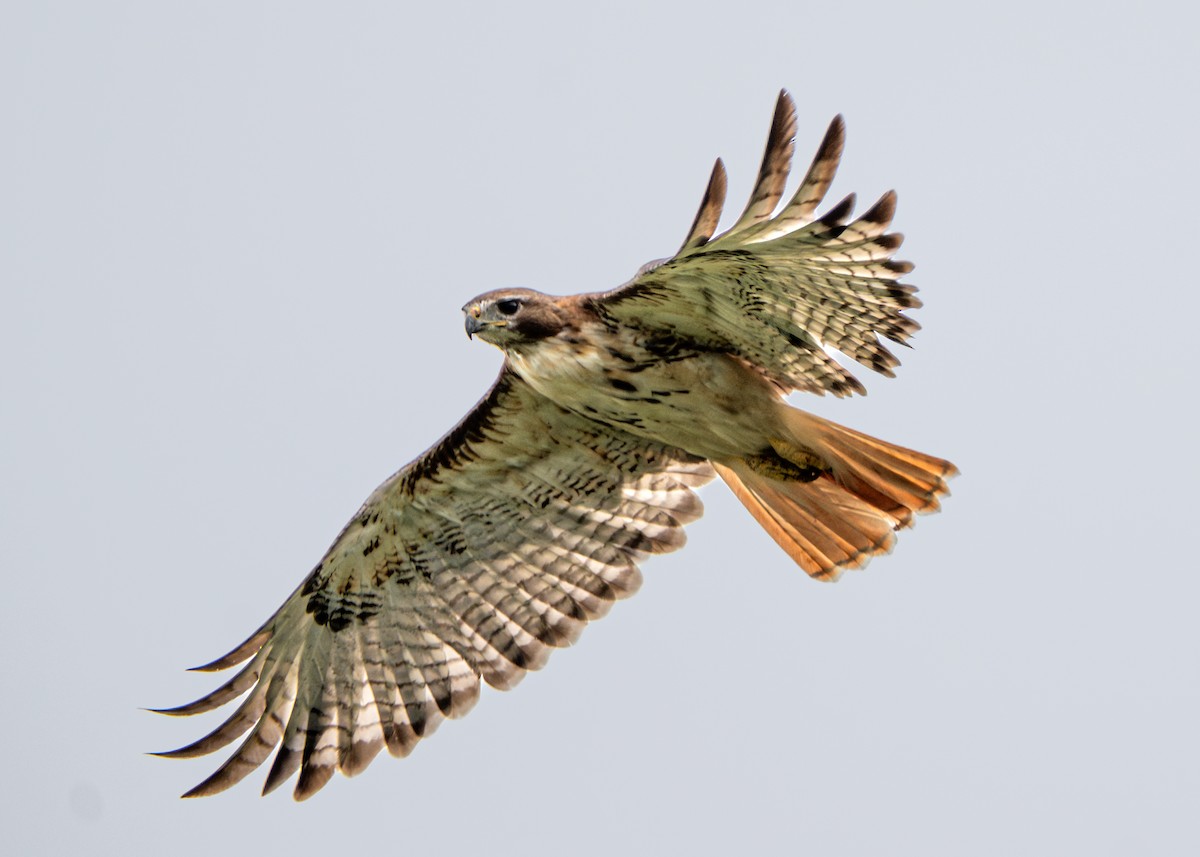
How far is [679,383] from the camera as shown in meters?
8.07

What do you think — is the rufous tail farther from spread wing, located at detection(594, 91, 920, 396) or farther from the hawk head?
the hawk head

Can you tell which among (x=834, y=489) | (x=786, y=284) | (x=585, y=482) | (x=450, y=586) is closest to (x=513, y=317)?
(x=786, y=284)

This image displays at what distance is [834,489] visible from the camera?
28.0 ft

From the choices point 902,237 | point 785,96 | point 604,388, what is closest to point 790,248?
point 902,237

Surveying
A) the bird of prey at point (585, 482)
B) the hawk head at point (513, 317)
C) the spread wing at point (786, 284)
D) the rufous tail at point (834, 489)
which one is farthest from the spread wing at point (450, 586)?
the spread wing at point (786, 284)

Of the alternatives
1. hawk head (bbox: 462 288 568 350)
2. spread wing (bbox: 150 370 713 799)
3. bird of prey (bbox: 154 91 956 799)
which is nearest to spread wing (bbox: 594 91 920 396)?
bird of prey (bbox: 154 91 956 799)

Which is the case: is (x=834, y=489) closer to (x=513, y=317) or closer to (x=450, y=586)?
(x=513, y=317)

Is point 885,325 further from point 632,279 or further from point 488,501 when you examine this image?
point 488,501

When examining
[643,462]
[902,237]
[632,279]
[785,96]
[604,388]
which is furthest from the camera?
[643,462]

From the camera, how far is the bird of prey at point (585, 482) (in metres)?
7.39

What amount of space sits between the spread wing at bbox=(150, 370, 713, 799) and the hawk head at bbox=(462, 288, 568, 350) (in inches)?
41.5

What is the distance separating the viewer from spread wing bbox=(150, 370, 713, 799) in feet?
29.9

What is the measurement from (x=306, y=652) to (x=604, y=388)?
8.84 ft

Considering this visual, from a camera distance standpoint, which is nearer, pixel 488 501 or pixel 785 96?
pixel 785 96
